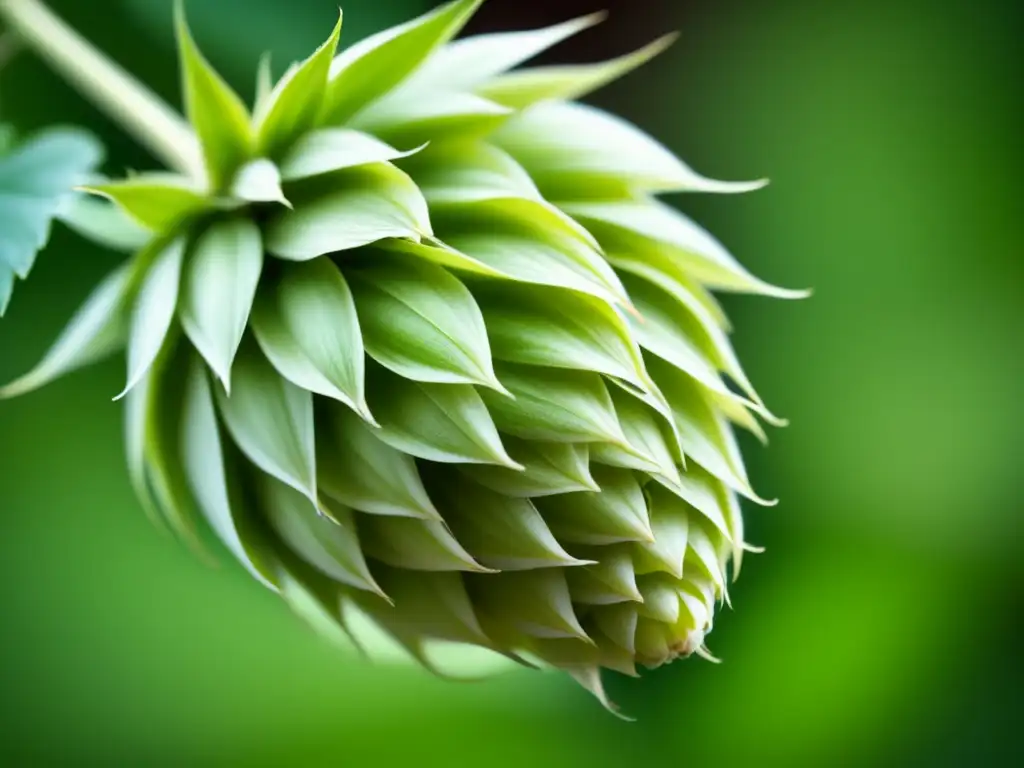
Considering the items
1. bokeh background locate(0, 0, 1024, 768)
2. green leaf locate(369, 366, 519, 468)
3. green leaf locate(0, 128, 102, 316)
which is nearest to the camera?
green leaf locate(369, 366, 519, 468)

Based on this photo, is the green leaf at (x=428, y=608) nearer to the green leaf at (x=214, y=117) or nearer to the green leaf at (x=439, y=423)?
the green leaf at (x=439, y=423)

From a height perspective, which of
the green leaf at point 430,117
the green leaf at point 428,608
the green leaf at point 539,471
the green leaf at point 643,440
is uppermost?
the green leaf at point 430,117

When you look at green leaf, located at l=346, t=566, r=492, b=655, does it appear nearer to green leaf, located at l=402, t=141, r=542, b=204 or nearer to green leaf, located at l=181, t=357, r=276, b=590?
green leaf, located at l=181, t=357, r=276, b=590

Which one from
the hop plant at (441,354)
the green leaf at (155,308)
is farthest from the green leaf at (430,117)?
the green leaf at (155,308)

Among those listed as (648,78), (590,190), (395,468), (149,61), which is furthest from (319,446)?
(648,78)

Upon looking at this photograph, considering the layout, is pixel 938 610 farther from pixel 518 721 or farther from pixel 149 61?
pixel 149 61

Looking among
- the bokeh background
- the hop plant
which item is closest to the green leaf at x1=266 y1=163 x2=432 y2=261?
the hop plant
